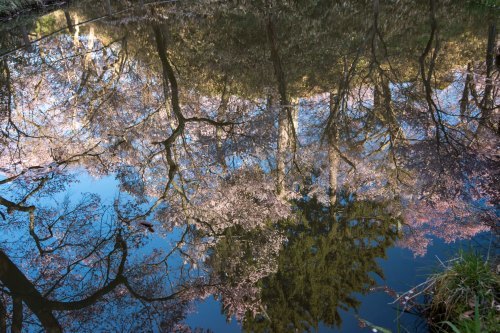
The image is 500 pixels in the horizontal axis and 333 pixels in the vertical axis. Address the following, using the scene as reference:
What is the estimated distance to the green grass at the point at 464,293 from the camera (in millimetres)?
2336

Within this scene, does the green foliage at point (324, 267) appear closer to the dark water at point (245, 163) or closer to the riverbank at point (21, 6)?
the dark water at point (245, 163)

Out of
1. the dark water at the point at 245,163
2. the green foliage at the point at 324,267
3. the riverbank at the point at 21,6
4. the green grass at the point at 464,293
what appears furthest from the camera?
the riverbank at the point at 21,6

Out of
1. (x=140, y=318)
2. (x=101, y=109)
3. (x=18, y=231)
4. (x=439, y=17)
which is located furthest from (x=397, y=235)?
(x=439, y=17)

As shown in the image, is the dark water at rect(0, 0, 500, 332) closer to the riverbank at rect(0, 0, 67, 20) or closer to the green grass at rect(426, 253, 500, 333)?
the green grass at rect(426, 253, 500, 333)

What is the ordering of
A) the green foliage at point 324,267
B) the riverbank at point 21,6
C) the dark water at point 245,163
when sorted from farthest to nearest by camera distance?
the riverbank at point 21,6, the dark water at point 245,163, the green foliage at point 324,267

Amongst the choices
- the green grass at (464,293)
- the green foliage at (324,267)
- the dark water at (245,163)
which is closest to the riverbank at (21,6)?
the dark water at (245,163)

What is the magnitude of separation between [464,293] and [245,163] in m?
4.15

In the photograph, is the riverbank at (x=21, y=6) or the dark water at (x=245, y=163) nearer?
the dark water at (x=245, y=163)

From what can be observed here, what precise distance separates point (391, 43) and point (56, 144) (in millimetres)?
7493

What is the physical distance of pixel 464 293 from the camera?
250 centimetres

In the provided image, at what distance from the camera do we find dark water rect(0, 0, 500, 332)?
3539 millimetres

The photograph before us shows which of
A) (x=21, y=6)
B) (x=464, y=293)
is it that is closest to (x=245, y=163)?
(x=464, y=293)

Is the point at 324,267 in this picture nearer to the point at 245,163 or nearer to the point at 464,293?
the point at 464,293

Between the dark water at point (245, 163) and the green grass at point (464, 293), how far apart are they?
178mm
